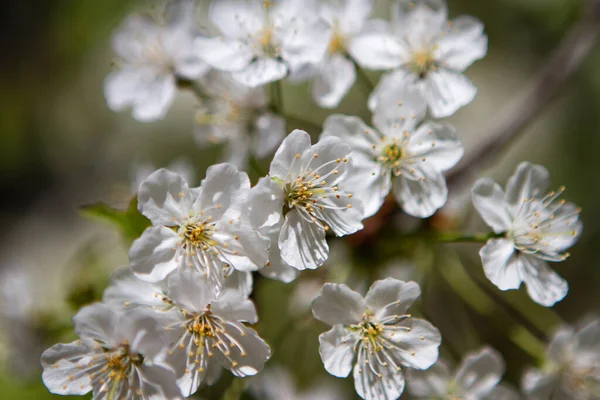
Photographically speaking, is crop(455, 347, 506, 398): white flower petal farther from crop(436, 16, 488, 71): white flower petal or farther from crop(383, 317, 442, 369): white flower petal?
crop(436, 16, 488, 71): white flower petal

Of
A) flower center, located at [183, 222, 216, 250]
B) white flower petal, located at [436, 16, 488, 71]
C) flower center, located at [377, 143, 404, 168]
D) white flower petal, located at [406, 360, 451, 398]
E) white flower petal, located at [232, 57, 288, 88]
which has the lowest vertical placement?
white flower petal, located at [406, 360, 451, 398]

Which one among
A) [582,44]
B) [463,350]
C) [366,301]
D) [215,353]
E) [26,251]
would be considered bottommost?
[26,251]

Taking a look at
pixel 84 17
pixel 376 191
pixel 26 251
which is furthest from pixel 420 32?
pixel 26 251

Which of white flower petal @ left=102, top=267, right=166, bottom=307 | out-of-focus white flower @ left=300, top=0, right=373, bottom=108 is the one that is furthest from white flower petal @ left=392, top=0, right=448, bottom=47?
white flower petal @ left=102, top=267, right=166, bottom=307

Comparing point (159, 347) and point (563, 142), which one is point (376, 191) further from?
point (563, 142)

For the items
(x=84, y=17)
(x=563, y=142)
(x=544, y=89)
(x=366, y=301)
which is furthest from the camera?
(x=84, y=17)
